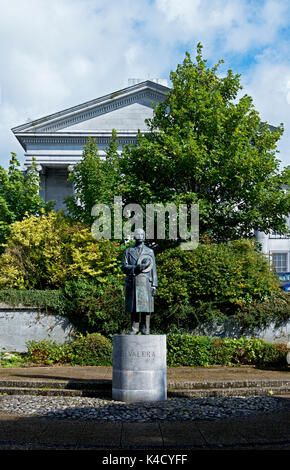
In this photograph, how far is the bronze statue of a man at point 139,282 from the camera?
10.5 metres

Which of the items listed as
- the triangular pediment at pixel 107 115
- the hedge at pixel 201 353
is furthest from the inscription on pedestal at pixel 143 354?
the triangular pediment at pixel 107 115

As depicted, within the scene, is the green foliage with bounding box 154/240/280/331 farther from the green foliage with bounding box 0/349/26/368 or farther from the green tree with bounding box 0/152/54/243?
the green tree with bounding box 0/152/54/243

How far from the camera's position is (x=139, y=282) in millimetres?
10578

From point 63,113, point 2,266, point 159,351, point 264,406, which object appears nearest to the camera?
point 264,406

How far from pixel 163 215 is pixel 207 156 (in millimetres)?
2832

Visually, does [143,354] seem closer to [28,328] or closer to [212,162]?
[28,328]

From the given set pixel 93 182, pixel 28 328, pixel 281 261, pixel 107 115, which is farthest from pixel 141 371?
pixel 107 115

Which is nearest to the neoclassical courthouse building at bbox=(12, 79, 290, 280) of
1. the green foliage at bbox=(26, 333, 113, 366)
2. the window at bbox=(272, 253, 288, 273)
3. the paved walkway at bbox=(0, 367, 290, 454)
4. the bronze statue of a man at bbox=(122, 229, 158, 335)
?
the window at bbox=(272, 253, 288, 273)

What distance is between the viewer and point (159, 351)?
10.1 meters

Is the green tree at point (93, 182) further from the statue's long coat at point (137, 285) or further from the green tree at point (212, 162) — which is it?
the statue's long coat at point (137, 285)

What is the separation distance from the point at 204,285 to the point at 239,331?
2.02m

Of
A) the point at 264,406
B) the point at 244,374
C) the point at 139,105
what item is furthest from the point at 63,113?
the point at 264,406

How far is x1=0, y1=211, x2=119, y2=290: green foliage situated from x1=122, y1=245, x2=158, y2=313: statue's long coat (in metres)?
7.20

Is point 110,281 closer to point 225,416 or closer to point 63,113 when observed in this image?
point 225,416
